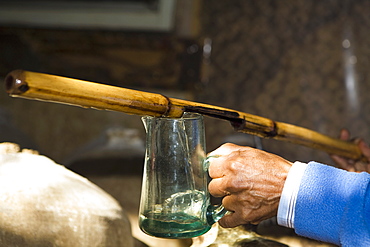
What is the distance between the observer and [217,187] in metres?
0.70

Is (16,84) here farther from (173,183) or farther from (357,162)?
(357,162)

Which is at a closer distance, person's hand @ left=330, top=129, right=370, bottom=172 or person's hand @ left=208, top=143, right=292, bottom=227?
person's hand @ left=208, top=143, right=292, bottom=227

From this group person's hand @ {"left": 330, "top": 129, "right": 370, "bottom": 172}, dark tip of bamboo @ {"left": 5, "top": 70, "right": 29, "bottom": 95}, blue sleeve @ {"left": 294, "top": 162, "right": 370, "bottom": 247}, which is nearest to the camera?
dark tip of bamboo @ {"left": 5, "top": 70, "right": 29, "bottom": 95}

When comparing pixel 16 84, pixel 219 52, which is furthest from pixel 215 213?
pixel 219 52

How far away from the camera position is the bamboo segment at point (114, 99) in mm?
500

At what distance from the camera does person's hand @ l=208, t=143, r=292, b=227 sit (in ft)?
2.30

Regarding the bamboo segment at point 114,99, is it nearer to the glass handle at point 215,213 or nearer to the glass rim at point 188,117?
the glass rim at point 188,117

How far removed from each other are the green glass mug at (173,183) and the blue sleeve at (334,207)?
0.43 feet

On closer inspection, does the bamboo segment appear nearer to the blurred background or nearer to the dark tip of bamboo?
the dark tip of bamboo

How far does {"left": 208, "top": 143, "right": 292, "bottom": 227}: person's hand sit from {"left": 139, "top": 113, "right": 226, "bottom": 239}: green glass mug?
0.04 meters

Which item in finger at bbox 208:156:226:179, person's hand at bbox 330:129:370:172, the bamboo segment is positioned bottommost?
person's hand at bbox 330:129:370:172

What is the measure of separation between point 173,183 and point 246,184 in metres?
0.12

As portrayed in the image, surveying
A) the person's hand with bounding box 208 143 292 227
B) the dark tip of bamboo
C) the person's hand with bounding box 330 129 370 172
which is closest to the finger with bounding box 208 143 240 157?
the person's hand with bounding box 208 143 292 227

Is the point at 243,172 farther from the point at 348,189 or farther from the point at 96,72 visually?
the point at 96,72
